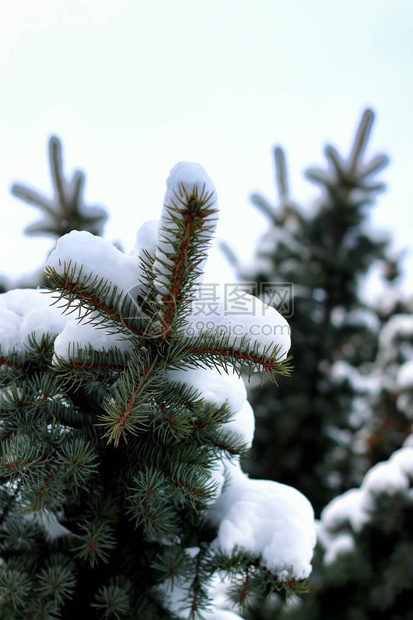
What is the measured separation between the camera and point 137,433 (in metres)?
0.80

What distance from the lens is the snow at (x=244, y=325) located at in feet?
2.23

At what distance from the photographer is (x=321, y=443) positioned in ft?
17.2

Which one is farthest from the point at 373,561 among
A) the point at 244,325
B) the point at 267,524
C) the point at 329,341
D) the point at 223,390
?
the point at 329,341

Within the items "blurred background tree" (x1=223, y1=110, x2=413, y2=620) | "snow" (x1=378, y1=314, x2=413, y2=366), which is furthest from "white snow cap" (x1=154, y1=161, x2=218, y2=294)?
"snow" (x1=378, y1=314, x2=413, y2=366)

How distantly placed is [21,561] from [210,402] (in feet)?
1.44

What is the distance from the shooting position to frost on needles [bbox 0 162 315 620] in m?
0.64

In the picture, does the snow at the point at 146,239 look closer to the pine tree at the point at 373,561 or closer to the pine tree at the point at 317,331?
the pine tree at the point at 373,561

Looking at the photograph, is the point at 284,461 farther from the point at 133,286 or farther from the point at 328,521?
the point at 133,286

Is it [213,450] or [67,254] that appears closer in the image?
[67,254]

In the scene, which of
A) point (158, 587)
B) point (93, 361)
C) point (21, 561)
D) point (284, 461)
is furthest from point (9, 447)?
point (284, 461)

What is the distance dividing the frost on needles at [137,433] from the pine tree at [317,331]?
13.8ft

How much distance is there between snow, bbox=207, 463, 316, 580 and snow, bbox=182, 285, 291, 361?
316 mm

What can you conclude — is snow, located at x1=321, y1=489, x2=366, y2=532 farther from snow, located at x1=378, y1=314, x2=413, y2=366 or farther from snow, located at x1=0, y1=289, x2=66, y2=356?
snow, located at x1=378, y1=314, x2=413, y2=366

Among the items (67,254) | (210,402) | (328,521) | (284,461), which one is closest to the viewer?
(67,254)
